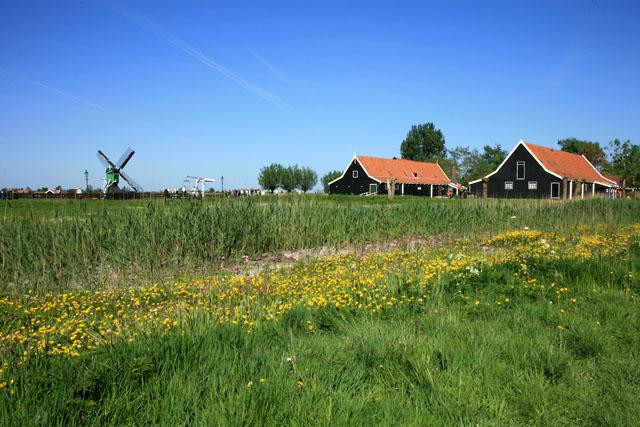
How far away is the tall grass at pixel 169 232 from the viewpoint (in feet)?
26.4

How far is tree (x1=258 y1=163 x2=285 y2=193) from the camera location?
85.4 m

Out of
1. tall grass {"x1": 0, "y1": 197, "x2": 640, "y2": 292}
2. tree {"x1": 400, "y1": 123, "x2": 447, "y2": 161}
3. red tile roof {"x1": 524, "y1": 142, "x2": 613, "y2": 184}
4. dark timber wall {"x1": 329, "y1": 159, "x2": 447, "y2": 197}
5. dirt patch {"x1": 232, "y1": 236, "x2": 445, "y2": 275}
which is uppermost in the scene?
tree {"x1": 400, "y1": 123, "x2": 447, "y2": 161}

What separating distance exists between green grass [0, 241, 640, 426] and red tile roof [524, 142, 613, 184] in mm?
48361

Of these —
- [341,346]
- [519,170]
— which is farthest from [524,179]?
[341,346]

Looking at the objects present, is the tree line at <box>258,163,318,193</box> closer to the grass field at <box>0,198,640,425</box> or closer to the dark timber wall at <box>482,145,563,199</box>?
the dark timber wall at <box>482,145,563,199</box>

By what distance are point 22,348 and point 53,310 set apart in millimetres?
1837

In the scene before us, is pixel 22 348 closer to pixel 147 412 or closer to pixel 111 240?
pixel 147 412

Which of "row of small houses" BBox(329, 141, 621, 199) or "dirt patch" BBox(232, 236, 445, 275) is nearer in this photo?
"dirt patch" BBox(232, 236, 445, 275)

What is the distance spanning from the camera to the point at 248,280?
6156mm

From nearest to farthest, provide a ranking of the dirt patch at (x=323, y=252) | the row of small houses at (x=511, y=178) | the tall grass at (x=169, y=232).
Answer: the tall grass at (x=169, y=232) < the dirt patch at (x=323, y=252) < the row of small houses at (x=511, y=178)

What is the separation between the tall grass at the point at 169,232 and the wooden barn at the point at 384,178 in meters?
40.8

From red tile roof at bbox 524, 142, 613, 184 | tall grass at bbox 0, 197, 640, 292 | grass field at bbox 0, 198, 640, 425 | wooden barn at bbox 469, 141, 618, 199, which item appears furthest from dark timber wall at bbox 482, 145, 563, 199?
grass field at bbox 0, 198, 640, 425

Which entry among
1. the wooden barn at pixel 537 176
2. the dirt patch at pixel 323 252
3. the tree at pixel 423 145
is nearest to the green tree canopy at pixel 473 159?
the tree at pixel 423 145

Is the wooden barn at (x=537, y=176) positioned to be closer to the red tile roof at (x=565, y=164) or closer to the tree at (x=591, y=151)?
the red tile roof at (x=565, y=164)
